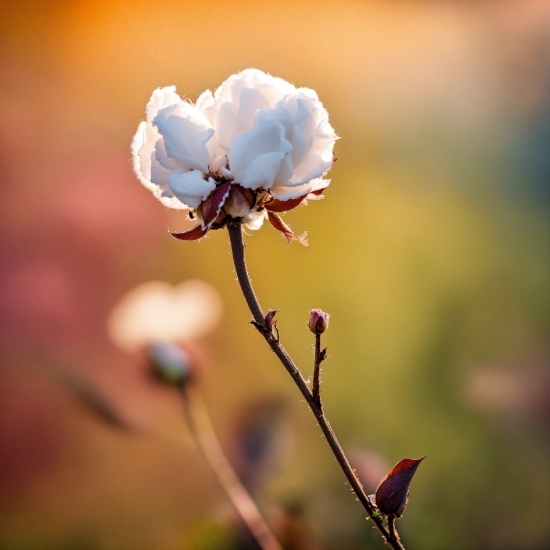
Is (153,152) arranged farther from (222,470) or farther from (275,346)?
(222,470)

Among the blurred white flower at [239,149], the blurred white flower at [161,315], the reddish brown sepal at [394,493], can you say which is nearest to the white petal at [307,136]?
the blurred white flower at [239,149]

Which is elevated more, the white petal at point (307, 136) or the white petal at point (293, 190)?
the white petal at point (307, 136)

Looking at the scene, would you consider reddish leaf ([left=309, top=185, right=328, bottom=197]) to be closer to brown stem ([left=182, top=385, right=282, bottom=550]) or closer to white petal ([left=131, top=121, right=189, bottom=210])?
white petal ([left=131, top=121, right=189, bottom=210])

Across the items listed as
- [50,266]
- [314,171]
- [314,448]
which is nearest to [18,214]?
[50,266]

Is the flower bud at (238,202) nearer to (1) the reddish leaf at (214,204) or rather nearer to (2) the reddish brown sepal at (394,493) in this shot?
(1) the reddish leaf at (214,204)

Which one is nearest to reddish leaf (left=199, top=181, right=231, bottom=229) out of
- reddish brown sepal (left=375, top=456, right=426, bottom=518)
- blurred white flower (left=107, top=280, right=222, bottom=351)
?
reddish brown sepal (left=375, top=456, right=426, bottom=518)

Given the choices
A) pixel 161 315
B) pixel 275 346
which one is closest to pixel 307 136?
pixel 275 346
